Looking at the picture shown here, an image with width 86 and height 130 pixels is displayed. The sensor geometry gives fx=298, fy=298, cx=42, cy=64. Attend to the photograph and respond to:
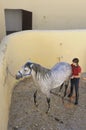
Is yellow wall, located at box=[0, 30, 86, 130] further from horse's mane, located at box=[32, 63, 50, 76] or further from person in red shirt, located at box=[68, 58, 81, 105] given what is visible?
person in red shirt, located at box=[68, 58, 81, 105]

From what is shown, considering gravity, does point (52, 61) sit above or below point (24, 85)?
above

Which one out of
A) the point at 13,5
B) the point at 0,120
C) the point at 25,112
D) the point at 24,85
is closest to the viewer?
the point at 0,120

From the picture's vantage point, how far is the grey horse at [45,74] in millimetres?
5690

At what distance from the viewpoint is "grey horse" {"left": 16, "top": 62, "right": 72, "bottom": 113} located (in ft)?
18.7

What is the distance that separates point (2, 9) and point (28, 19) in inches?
36.4

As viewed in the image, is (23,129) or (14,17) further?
(14,17)

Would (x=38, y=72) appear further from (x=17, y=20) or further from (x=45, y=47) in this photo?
(x=17, y=20)

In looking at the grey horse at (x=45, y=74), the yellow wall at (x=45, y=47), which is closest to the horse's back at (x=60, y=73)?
the grey horse at (x=45, y=74)

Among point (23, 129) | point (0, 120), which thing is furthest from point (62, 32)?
point (0, 120)

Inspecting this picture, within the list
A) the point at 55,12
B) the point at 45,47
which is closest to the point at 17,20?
the point at 55,12

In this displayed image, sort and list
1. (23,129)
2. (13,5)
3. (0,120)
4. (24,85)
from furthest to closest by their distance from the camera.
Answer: (13,5) → (24,85) → (23,129) → (0,120)

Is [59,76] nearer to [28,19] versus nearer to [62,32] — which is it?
[62,32]

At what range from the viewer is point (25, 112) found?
6.61 metres

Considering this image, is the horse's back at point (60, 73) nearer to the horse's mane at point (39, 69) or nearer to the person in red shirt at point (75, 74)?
the person in red shirt at point (75, 74)
